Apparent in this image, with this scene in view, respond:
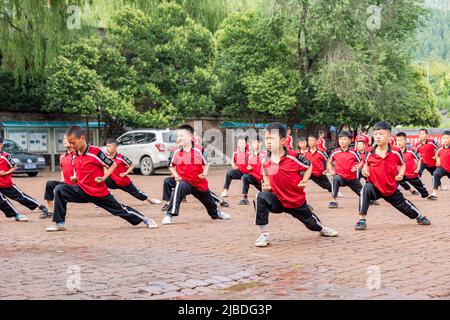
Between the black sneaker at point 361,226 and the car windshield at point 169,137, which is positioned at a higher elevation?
the car windshield at point 169,137

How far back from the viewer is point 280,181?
8.30m

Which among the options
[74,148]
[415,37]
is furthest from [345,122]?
[74,148]

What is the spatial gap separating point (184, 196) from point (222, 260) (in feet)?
11.8

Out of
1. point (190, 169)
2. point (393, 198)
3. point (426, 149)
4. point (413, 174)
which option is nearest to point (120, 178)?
point (190, 169)

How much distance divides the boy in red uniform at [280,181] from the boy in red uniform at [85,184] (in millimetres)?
2442

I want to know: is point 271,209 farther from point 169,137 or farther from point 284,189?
point 169,137

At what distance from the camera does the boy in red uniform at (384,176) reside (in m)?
9.67

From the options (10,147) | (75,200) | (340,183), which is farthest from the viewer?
(10,147)

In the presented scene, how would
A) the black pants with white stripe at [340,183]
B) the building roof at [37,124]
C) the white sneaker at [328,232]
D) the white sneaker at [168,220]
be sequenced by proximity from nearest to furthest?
the white sneaker at [328,232]
the white sneaker at [168,220]
the black pants with white stripe at [340,183]
the building roof at [37,124]

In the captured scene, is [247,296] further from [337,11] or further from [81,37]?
[337,11]

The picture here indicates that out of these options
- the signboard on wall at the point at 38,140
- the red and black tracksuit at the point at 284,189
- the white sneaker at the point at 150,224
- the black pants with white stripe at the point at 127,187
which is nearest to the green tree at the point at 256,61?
the signboard on wall at the point at 38,140

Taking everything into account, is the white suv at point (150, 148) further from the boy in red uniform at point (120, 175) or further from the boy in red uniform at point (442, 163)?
the boy in red uniform at point (442, 163)

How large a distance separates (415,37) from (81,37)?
1726cm

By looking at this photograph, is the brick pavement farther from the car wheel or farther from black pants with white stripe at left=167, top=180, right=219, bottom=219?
the car wheel
